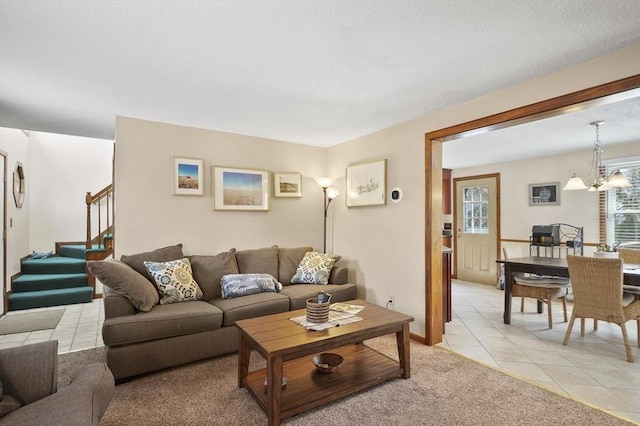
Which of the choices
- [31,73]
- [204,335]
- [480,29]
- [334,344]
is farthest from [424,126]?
[31,73]

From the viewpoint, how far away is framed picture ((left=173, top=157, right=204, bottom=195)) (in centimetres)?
362

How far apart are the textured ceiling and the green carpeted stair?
263 cm

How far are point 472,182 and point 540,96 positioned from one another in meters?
4.24

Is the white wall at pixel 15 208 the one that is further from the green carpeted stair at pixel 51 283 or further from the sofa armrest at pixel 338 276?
the sofa armrest at pixel 338 276

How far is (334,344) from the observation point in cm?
210

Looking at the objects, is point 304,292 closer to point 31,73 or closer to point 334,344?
point 334,344

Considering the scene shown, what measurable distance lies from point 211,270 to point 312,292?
112 cm

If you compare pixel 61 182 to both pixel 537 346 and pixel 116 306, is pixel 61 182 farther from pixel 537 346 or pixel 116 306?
pixel 537 346

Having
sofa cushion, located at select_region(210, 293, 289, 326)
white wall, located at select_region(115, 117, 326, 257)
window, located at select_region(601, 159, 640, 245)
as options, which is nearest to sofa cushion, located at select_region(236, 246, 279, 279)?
white wall, located at select_region(115, 117, 326, 257)

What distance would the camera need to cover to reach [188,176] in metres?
3.69

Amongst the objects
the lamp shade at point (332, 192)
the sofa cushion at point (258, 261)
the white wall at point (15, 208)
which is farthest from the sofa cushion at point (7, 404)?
the white wall at point (15, 208)

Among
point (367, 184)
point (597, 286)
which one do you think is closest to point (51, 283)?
point (367, 184)

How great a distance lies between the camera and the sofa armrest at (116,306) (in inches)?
97.2

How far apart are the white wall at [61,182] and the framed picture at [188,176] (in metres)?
3.64
